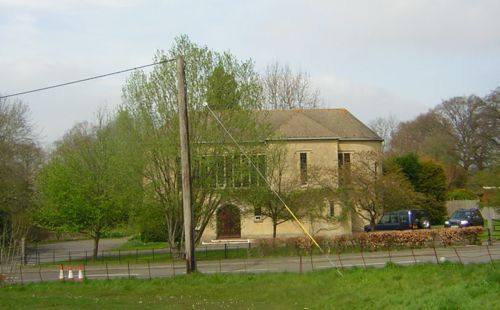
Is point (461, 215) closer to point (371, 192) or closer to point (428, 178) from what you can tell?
point (371, 192)

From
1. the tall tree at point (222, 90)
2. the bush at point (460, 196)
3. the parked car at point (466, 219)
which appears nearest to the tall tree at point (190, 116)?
the tall tree at point (222, 90)

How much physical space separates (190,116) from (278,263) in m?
9.55

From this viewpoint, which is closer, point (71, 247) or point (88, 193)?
point (88, 193)

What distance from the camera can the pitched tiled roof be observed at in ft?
189

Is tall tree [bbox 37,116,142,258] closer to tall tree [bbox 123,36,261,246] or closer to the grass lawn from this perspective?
tall tree [bbox 123,36,261,246]

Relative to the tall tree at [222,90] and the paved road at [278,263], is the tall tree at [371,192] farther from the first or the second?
the tall tree at [222,90]

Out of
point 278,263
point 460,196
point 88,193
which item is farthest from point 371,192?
point 460,196

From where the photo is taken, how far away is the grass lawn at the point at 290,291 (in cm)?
1335

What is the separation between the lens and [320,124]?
194ft

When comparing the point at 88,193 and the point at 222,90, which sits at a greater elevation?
the point at 222,90

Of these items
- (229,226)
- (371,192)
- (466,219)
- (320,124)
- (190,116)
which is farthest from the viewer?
(320,124)

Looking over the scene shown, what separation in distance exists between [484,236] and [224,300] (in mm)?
23542

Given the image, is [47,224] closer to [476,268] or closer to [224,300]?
[224,300]

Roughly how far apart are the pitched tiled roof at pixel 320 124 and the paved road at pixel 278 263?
2453 cm
